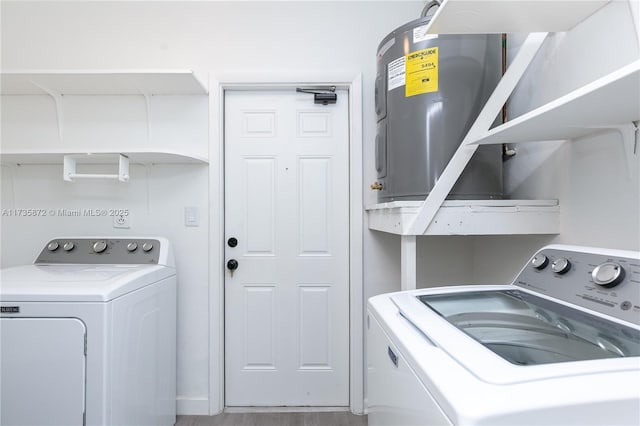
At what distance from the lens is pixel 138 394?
1.46 metres

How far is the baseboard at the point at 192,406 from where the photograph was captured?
6.47 ft

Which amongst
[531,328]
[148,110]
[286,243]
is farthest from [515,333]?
[148,110]

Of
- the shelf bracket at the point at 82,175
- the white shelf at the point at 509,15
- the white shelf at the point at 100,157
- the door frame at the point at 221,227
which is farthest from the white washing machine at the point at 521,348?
the shelf bracket at the point at 82,175

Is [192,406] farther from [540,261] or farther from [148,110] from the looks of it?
[540,261]

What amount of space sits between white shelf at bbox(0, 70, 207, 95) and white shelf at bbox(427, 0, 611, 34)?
126cm

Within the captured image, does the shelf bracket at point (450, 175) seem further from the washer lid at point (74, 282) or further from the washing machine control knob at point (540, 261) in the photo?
the washer lid at point (74, 282)

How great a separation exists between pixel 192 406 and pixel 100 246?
109 centimetres

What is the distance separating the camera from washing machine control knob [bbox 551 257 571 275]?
3.31 feet

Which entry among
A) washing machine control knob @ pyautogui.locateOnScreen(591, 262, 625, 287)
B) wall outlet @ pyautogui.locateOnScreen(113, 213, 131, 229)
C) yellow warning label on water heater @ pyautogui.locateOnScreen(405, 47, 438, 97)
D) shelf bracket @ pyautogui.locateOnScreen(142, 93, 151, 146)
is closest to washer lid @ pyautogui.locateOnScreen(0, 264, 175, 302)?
wall outlet @ pyautogui.locateOnScreen(113, 213, 131, 229)

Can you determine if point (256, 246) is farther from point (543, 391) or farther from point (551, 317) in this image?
point (543, 391)

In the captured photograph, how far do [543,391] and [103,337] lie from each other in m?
1.38

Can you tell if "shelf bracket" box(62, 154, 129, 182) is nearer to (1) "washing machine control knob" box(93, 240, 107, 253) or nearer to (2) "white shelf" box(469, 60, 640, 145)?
(1) "washing machine control knob" box(93, 240, 107, 253)

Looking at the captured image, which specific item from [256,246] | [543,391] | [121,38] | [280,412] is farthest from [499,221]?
[121,38]

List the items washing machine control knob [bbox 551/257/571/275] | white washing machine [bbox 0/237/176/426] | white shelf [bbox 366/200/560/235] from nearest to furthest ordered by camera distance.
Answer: washing machine control knob [bbox 551/257/571/275], white washing machine [bbox 0/237/176/426], white shelf [bbox 366/200/560/235]
